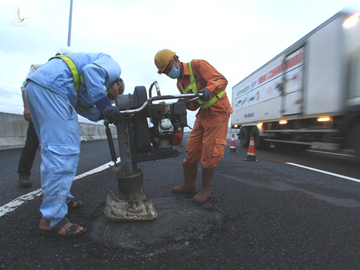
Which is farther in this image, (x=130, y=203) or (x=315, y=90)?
(x=315, y=90)

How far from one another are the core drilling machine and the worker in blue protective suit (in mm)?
220

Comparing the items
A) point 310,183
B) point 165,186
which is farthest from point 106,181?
point 310,183

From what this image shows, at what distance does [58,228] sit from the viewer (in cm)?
148

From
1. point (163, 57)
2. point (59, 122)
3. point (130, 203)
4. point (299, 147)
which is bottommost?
point (130, 203)

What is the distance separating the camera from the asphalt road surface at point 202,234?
1238mm

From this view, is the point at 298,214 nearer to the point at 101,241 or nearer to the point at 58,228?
the point at 101,241

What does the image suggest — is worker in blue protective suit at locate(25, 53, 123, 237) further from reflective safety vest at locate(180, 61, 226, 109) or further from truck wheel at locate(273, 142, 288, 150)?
truck wheel at locate(273, 142, 288, 150)

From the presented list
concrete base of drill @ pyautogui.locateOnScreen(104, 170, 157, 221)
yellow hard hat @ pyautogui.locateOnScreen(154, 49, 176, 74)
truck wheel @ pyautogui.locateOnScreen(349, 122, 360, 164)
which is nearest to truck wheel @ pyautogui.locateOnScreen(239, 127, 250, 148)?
truck wheel @ pyautogui.locateOnScreen(349, 122, 360, 164)

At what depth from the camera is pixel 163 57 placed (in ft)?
7.60

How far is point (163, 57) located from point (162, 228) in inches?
69.5

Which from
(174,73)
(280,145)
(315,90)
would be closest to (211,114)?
(174,73)

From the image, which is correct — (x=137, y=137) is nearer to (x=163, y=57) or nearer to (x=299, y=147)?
(x=163, y=57)

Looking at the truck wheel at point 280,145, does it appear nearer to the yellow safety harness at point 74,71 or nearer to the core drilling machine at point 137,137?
the core drilling machine at point 137,137

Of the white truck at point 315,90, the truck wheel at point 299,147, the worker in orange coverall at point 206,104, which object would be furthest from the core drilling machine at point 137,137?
the truck wheel at point 299,147
